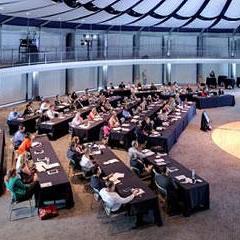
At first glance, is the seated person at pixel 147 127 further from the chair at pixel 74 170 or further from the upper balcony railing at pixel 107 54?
the upper balcony railing at pixel 107 54

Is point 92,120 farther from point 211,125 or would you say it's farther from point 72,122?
point 211,125

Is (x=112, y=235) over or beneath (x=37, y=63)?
beneath

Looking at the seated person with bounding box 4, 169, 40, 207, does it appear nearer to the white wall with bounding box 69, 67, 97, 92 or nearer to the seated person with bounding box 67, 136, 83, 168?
the seated person with bounding box 67, 136, 83, 168

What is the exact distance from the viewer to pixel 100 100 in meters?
22.8

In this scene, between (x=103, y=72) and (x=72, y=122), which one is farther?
(x=103, y=72)

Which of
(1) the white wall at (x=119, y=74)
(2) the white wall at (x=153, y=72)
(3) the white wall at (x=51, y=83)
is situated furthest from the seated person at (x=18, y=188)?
(2) the white wall at (x=153, y=72)

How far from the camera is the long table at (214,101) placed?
86.2 feet

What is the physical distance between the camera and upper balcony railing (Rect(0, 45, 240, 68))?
80.2ft

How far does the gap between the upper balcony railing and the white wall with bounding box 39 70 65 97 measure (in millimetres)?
1823

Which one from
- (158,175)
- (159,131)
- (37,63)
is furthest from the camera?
(37,63)

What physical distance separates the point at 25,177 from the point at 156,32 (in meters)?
30.4

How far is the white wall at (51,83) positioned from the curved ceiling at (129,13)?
161 inches

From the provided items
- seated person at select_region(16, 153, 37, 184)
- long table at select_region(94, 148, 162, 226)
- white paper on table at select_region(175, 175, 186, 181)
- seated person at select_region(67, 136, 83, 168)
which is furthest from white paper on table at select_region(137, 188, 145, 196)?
seated person at select_region(67, 136, 83, 168)

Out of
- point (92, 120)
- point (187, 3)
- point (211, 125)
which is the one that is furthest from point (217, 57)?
point (92, 120)
